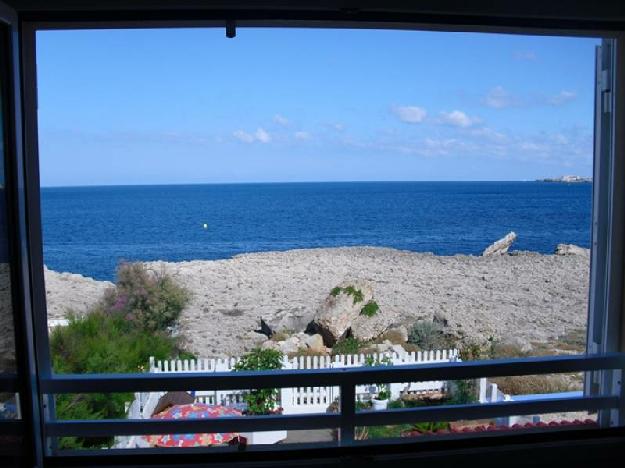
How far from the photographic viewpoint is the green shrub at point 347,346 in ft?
12.9

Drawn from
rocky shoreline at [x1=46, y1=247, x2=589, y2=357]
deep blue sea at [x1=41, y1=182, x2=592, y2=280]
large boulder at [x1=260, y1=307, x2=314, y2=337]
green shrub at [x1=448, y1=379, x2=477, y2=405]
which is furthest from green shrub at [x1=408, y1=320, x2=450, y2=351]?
deep blue sea at [x1=41, y1=182, x2=592, y2=280]

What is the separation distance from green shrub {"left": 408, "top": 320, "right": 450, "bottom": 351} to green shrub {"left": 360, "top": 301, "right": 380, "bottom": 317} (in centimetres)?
39

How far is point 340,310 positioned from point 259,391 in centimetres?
275

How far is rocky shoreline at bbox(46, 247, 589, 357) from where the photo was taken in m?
3.89

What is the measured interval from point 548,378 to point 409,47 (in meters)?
11.6

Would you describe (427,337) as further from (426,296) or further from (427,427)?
(426,296)

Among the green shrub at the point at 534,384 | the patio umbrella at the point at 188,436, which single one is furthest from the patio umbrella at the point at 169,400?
the green shrub at the point at 534,384

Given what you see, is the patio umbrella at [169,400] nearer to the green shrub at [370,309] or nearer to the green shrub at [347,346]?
the green shrub at [347,346]

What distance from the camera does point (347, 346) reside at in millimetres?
4043

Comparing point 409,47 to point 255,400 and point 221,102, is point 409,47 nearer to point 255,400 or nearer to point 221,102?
point 221,102

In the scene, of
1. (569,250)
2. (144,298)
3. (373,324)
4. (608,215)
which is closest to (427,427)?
(608,215)

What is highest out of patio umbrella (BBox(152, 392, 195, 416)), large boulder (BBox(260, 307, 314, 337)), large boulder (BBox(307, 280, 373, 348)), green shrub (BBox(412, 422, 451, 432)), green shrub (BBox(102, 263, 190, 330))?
green shrub (BBox(102, 263, 190, 330))

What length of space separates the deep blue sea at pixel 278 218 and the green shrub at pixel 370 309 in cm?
777

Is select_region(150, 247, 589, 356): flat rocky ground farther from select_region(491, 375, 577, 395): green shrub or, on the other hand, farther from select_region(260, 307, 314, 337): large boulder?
select_region(491, 375, 577, 395): green shrub
